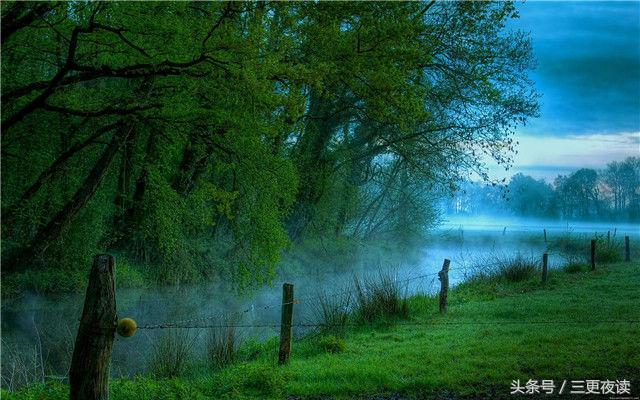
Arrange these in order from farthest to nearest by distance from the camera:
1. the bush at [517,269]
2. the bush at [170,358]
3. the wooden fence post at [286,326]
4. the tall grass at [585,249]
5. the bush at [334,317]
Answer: the tall grass at [585,249]
the bush at [517,269]
the bush at [334,317]
the wooden fence post at [286,326]
the bush at [170,358]

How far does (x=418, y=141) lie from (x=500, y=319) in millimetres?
9832

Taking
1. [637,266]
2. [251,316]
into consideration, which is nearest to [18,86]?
[251,316]

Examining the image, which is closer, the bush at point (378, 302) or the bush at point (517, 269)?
the bush at point (378, 302)

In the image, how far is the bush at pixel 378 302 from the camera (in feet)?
39.0

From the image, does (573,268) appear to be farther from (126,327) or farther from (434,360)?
(126,327)

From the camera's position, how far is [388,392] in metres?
6.99

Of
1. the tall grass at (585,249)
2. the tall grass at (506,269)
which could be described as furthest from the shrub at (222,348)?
the tall grass at (585,249)

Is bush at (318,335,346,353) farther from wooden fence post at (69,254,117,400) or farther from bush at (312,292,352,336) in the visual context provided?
wooden fence post at (69,254,117,400)

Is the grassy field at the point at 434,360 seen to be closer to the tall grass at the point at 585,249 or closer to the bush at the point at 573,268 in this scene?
the bush at the point at 573,268

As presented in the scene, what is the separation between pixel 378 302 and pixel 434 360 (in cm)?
382

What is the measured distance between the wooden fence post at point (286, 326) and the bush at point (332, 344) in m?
0.86

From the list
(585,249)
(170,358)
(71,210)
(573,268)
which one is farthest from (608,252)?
(170,358)

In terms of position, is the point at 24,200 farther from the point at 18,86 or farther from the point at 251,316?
the point at 251,316

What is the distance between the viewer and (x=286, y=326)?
29.0 feet
